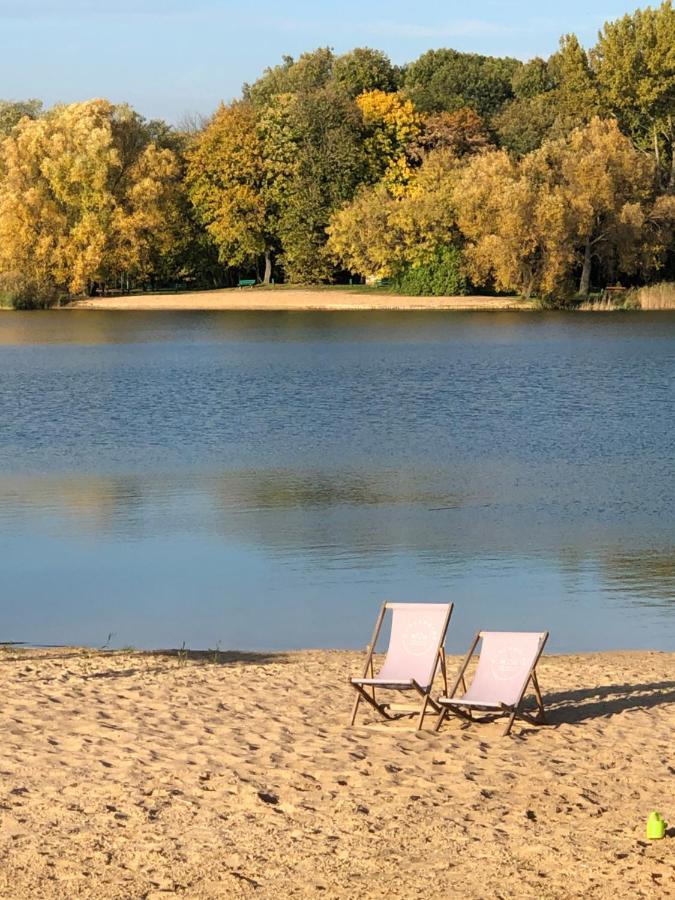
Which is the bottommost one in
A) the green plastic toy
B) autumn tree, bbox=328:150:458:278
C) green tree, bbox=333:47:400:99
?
the green plastic toy

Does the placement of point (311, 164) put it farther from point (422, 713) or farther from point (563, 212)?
point (422, 713)

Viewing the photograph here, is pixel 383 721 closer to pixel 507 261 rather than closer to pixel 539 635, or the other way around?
pixel 539 635

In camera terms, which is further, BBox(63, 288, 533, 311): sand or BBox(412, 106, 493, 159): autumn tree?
BBox(412, 106, 493, 159): autumn tree

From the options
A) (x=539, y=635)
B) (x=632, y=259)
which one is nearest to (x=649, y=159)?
(x=632, y=259)

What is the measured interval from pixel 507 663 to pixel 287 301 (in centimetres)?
6856

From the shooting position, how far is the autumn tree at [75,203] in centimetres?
7656

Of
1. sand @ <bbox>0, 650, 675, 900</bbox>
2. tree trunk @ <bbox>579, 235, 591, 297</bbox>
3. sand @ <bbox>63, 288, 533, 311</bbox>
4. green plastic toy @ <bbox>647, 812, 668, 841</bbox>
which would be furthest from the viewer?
sand @ <bbox>63, 288, 533, 311</bbox>

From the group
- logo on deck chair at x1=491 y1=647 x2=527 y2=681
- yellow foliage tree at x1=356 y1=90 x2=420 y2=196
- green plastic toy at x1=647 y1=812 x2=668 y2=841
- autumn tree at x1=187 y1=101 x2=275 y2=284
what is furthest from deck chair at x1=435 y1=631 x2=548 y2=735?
autumn tree at x1=187 y1=101 x2=275 y2=284

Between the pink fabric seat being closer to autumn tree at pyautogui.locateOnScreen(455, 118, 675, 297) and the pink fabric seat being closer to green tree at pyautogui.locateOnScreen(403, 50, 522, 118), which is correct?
autumn tree at pyautogui.locateOnScreen(455, 118, 675, 297)

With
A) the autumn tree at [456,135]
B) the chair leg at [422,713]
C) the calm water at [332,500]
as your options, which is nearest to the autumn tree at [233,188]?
the autumn tree at [456,135]

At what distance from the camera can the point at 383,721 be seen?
8.98 metres

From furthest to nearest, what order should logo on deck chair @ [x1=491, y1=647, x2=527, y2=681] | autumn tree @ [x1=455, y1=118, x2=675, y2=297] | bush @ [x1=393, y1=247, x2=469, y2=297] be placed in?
bush @ [x1=393, y1=247, x2=469, y2=297], autumn tree @ [x1=455, y1=118, x2=675, y2=297], logo on deck chair @ [x1=491, y1=647, x2=527, y2=681]

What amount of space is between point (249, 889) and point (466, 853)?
1096 mm

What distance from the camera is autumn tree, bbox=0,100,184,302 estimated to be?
251ft
